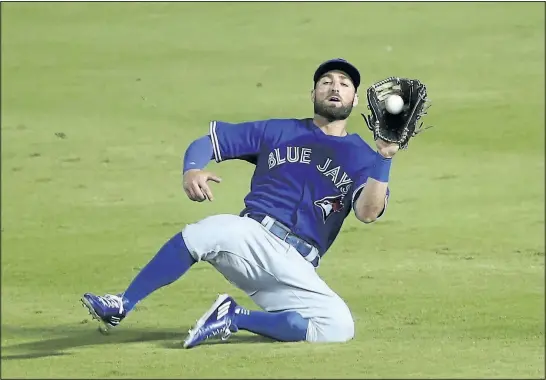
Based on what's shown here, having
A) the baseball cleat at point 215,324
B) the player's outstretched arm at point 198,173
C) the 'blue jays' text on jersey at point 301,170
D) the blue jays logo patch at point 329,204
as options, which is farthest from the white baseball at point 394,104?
the baseball cleat at point 215,324

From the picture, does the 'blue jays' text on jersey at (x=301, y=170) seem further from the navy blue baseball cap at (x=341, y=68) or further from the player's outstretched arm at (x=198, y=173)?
the navy blue baseball cap at (x=341, y=68)

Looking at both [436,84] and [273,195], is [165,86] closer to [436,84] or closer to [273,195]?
[436,84]

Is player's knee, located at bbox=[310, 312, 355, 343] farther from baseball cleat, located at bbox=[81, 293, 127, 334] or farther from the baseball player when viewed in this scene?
baseball cleat, located at bbox=[81, 293, 127, 334]

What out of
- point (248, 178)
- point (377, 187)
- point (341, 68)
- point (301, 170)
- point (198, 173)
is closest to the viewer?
point (377, 187)

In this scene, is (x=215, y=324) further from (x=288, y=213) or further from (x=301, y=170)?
(x=301, y=170)

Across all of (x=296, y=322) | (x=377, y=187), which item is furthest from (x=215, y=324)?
(x=377, y=187)

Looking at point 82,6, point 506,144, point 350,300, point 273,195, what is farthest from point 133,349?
point 82,6

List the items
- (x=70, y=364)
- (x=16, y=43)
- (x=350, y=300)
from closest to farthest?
(x=70, y=364) → (x=350, y=300) → (x=16, y=43)
